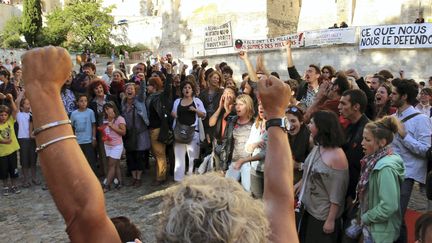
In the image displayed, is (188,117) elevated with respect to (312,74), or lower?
lower

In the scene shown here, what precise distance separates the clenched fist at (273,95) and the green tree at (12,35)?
4185cm

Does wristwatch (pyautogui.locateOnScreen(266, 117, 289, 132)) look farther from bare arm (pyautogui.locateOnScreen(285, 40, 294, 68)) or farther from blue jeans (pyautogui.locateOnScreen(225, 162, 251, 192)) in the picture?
bare arm (pyautogui.locateOnScreen(285, 40, 294, 68))

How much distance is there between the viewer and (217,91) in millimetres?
7184

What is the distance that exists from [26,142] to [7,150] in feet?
1.28

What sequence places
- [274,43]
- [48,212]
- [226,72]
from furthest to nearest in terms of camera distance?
[274,43]
[226,72]
[48,212]

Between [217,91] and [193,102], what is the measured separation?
0.66m

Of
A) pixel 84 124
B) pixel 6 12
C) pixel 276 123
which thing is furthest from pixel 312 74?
pixel 6 12

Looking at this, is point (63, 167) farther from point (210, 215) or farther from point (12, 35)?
point (12, 35)

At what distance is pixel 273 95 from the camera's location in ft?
5.11

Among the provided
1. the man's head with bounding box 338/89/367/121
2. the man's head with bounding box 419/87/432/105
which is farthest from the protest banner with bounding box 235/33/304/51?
the man's head with bounding box 338/89/367/121

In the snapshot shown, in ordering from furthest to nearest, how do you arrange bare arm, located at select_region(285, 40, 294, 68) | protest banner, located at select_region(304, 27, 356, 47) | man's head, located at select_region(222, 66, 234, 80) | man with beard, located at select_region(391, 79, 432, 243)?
protest banner, located at select_region(304, 27, 356, 47) < man's head, located at select_region(222, 66, 234, 80) < bare arm, located at select_region(285, 40, 294, 68) < man with beard, located at select_region(391, 79, 432, 243)

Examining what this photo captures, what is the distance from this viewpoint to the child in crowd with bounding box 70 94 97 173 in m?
6.85

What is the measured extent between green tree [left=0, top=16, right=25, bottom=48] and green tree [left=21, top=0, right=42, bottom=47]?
1168 millimetres

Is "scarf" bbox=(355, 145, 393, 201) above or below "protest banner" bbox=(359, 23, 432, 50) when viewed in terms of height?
below
